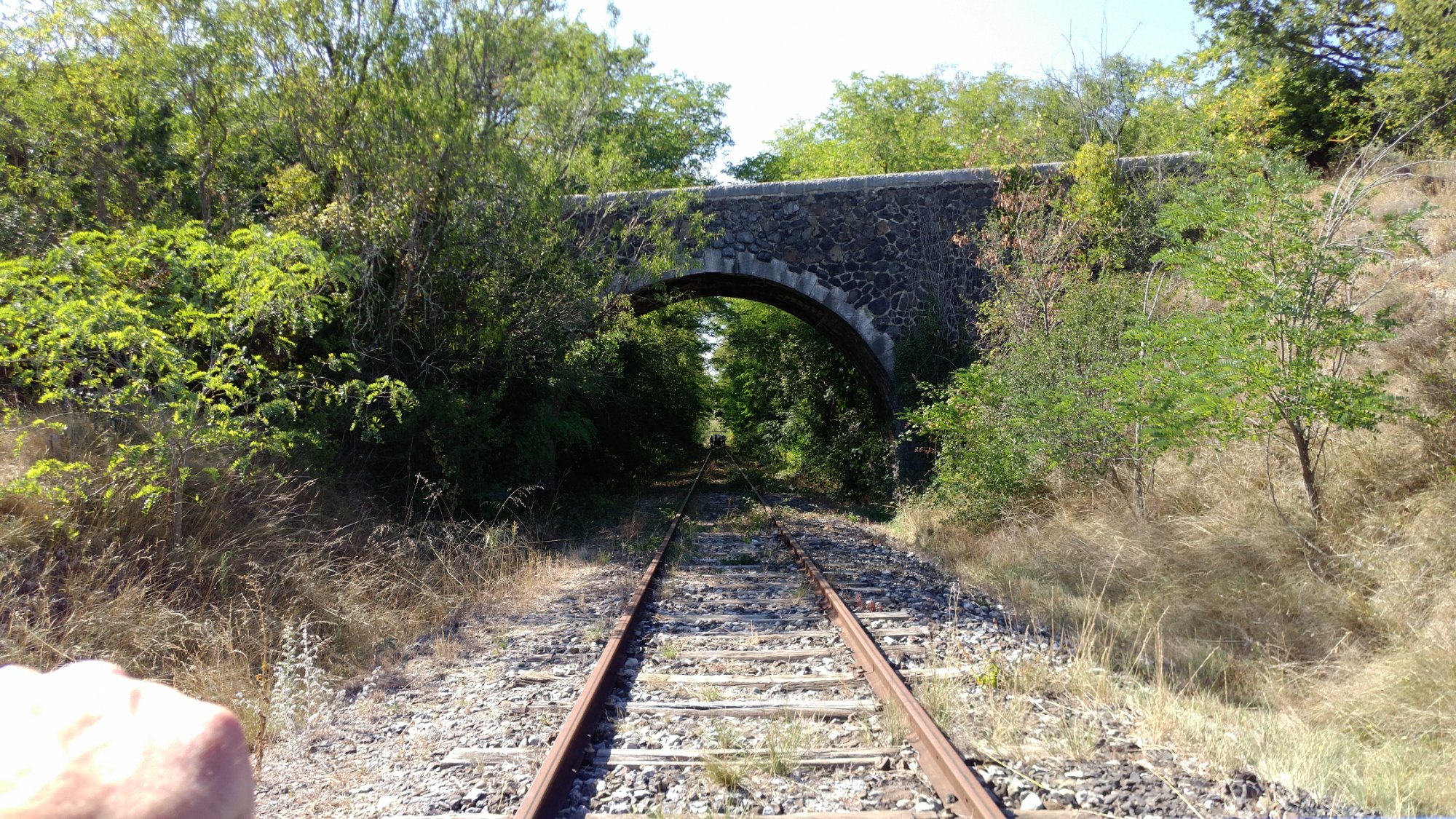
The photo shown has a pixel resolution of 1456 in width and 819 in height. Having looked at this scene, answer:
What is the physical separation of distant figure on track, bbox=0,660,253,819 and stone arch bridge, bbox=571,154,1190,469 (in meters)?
14.1

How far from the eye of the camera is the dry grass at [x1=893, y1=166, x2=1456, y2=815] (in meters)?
4.10

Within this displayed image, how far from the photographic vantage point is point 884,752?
13.1 ft

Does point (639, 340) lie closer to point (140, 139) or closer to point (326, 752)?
point (140, 139)

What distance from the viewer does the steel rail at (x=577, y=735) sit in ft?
11.3

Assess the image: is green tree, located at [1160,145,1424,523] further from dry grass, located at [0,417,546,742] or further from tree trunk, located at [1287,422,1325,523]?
dry grass, located at [0,417,546,742]

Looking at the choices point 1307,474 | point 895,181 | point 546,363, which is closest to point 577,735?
point 1307,474

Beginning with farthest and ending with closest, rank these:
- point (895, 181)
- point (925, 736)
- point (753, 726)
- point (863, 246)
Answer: point (863, 246)
point (895, 181)
point (753, 726)
point (925, 736)

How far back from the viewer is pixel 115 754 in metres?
0.65

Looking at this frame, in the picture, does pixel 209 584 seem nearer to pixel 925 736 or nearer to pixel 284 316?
pixel 284 316

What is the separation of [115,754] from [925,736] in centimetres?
375

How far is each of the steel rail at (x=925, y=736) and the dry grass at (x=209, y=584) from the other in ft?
9.03

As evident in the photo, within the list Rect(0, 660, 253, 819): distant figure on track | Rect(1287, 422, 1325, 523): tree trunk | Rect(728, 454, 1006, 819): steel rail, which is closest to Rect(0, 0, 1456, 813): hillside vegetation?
Rect(1287, 422, 1325, 523): tree trunk

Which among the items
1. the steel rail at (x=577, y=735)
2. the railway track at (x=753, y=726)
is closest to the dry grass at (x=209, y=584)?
the steel rail at (x=577, y=735)

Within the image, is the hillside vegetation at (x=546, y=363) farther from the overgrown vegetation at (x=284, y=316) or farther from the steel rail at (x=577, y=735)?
the steel rail at (x=577, y=735)
